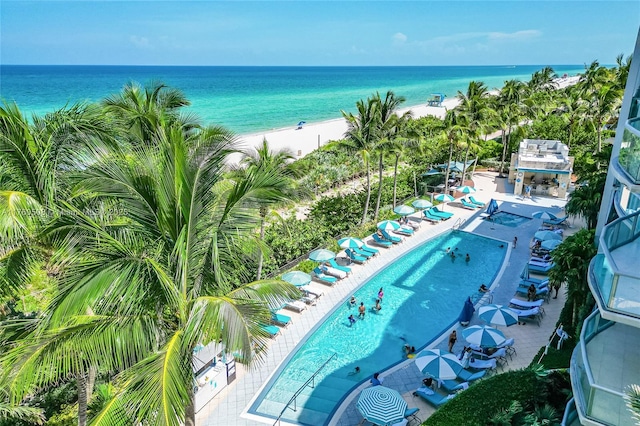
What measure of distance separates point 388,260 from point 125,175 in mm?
18519

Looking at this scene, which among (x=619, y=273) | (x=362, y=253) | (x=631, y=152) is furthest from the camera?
(x=362, y=253)

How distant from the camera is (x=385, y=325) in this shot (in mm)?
18406

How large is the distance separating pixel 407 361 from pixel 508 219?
1757 centimetres

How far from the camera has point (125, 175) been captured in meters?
6.50

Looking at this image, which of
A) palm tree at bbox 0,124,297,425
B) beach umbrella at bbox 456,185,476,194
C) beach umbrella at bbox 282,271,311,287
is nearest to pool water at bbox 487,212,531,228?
beach umbrella at bbox 456,185,476,194

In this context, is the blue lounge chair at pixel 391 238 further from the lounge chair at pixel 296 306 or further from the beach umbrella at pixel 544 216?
the beach umbrella at pixel 544 216

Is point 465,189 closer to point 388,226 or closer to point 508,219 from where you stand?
point 508,219

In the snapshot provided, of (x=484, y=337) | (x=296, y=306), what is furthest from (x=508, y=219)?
(x=296, y=306)

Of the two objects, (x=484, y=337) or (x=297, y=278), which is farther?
(x=297, y=278)

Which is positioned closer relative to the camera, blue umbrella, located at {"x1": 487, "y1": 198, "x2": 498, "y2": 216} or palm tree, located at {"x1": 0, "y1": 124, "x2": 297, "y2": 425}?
palm tree, located at {"x1": 0, "y1": 124, "x2": 297, "y2": 425}

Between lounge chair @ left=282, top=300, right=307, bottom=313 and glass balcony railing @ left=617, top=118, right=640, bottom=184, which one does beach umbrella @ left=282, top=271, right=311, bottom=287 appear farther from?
glass balcony railing @ left=617, top=118, right=640, bottom=184

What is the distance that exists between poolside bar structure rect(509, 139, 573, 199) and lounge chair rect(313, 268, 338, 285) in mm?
19827

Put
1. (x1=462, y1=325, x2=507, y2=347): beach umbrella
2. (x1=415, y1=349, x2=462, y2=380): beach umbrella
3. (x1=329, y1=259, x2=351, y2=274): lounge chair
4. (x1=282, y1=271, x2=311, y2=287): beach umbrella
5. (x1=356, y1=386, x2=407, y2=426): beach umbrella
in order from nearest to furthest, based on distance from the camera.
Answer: (x1=356, y1=386, x2=407, y2=426): beach umbrella < (x1=415, y1=349, x2=462, y2=380): beach umbrella < (x1=462, y1=325, x2=507, y2=347): beach umbrella < (x1=282, y1=271, x2=311, y2=287): beach umbrella < (x1=329, y1=259, x2=351, y2=274): lounge chair

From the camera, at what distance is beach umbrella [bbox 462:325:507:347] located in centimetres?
1501
